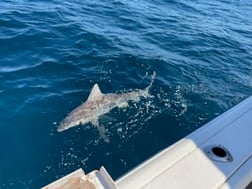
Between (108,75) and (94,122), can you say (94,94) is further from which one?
(108,75)

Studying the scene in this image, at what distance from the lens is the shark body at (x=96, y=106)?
20.2ft

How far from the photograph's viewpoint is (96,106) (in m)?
6.64

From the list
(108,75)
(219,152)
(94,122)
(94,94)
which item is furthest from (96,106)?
(219,152)

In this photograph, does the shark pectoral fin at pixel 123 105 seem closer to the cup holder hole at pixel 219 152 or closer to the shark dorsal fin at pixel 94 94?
the shark dorsal fin at pixel 94 94

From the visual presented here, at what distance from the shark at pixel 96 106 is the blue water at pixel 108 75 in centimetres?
15

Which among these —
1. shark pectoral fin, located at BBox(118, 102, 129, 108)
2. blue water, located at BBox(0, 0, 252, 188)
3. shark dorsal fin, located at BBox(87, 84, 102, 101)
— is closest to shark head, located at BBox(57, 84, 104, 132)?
shark dorsal fin, located at BBox(87, 84, 102, 101)

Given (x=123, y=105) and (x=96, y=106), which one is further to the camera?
(x=123, y=105)

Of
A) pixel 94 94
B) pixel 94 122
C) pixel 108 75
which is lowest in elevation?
pixel 94 122

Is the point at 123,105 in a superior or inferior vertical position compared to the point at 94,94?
inferior

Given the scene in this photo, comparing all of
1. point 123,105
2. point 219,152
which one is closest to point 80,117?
point 123,105

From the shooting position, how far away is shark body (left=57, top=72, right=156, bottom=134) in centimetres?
615

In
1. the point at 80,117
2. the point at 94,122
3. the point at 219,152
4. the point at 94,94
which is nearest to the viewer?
the point at 219,152

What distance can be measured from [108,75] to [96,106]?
1503mm

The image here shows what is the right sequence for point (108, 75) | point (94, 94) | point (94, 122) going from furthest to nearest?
point (108, 75) < point (94, 94) < point (94, 122)
